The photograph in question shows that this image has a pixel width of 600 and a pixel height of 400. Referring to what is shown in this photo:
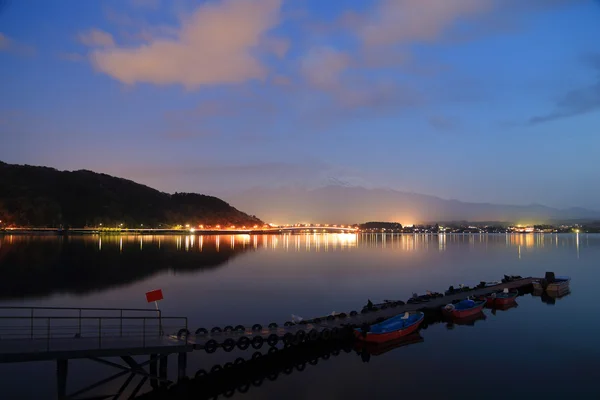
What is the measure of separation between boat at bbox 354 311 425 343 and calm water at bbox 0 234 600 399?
1.01m

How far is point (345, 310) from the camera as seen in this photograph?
114 ft

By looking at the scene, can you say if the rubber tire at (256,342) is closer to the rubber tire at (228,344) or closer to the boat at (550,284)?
the rubber tire at (228,344)

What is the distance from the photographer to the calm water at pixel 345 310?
18594 mm

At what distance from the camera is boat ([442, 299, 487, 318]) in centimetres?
3088

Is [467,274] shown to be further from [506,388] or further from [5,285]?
[5,285]

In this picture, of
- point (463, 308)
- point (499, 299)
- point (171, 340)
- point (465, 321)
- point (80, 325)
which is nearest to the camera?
point (171, 340)

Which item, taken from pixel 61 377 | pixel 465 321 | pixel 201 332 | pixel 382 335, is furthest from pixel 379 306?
pixel 61 377

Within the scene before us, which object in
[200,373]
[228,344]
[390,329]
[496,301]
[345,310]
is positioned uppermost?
[228,344]

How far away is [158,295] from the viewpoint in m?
19.4

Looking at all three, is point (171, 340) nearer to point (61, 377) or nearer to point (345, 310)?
point (61, 377)

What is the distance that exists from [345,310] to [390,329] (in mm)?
10278

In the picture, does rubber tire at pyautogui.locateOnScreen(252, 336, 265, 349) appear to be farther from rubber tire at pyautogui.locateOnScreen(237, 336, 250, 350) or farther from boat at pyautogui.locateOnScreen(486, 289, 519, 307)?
boat at pyautogui.locateOnScreen(486, 289, 519, 307)

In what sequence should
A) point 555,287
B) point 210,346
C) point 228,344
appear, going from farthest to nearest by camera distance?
point 555,287, point 228,344, point 210,346

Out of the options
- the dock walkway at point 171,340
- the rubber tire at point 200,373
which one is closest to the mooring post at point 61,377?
the dock walkway at point 171,340
